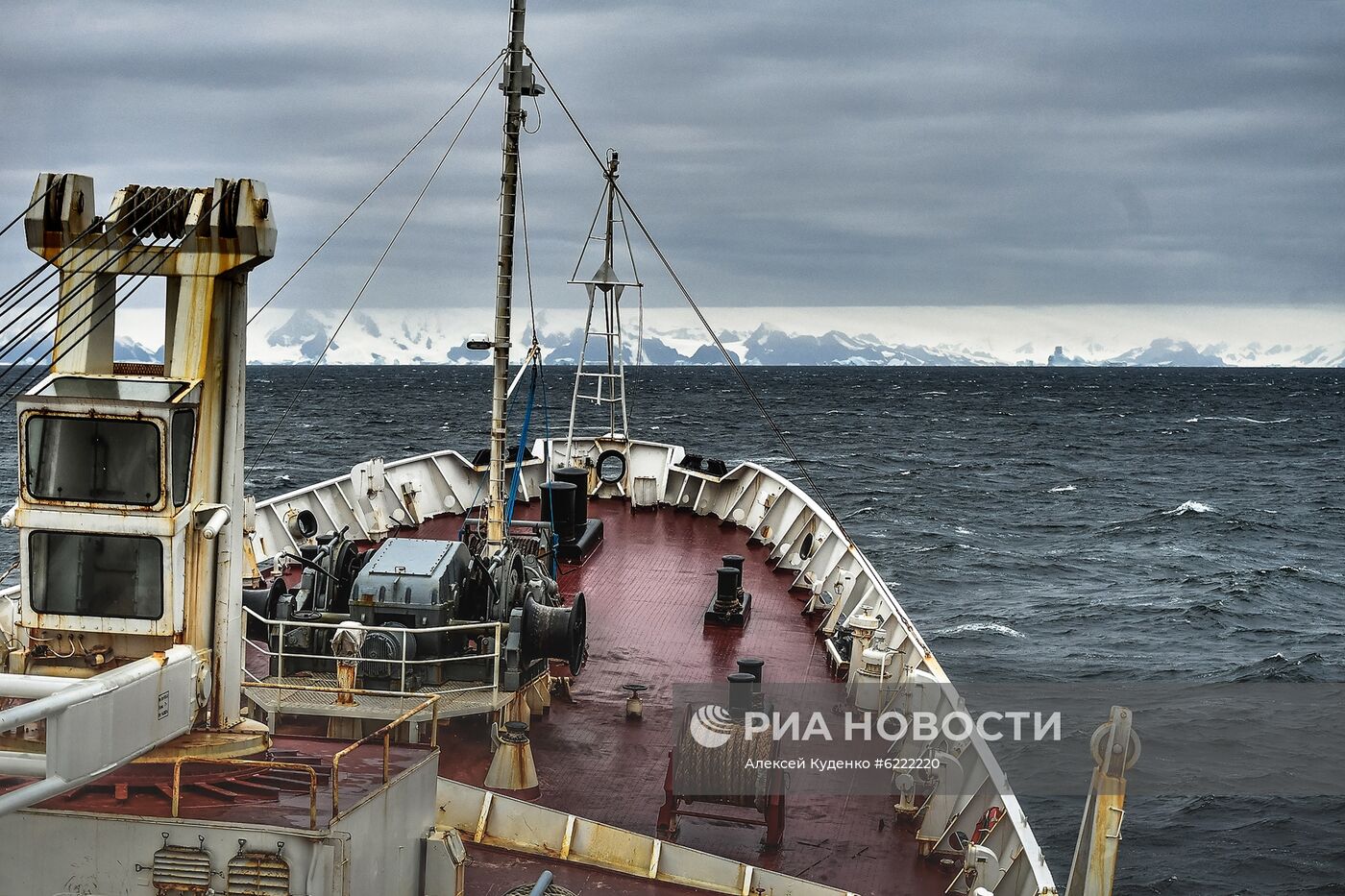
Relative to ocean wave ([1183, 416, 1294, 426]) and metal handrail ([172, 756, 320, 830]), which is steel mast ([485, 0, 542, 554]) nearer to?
metal handrail ([172, 756, 320, 830])

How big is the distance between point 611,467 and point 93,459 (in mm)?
21596

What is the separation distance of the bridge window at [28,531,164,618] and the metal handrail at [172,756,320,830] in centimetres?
121

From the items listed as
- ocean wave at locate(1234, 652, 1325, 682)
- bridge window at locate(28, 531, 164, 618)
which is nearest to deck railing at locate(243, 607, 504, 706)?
bridge window at locate(28, 531, 164, 618)

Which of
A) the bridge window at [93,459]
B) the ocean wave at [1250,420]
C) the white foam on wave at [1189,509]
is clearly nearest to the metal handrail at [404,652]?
the bridge window at [93,459]

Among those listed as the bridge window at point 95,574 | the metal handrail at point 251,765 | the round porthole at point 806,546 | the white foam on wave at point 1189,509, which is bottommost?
the metal handrail at point 251,765

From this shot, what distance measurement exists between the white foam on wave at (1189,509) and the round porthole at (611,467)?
1559 inches

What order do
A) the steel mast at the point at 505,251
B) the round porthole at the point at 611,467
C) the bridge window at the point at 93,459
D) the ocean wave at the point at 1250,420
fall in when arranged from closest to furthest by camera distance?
the bridge window at the point at 93,459, the steel mast at the point at 505,251, the round porthole at the point at 611,467, the ocean wave at the point at 1250,420

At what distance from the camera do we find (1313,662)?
35.2m

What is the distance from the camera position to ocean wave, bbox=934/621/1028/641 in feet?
122

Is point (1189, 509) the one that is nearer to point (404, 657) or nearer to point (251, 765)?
point (404, 657)

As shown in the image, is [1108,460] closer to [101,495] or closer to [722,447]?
[722,447]

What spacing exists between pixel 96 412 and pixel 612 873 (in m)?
6.22

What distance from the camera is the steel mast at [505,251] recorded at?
1941 cm

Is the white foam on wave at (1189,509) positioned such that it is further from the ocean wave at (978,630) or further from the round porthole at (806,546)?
the round porthole at (806,546)
